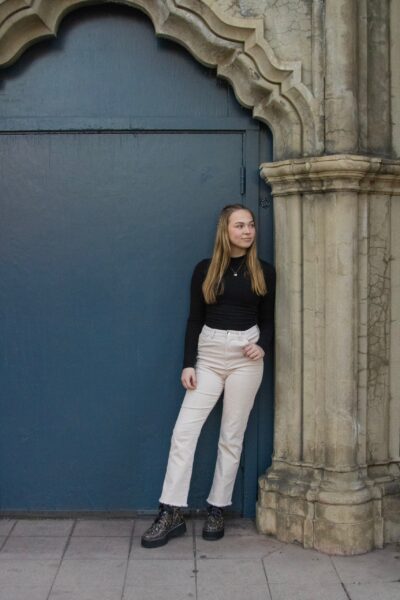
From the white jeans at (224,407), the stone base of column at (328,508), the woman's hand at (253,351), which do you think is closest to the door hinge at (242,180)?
the white jeans at (224,407)

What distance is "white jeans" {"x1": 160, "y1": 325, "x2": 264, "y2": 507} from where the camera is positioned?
4.93 meters

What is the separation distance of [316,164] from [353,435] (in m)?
1.49

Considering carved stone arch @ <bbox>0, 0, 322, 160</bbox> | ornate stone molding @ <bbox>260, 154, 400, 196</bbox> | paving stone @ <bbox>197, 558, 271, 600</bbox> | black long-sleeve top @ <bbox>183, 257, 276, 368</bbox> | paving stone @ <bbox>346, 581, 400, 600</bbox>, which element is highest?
carved stone arch @ <bbox>0, 0, 322, 160</bbox>

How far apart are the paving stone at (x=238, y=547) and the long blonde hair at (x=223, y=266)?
1.34 metres

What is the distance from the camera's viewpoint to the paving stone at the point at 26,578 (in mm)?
4277

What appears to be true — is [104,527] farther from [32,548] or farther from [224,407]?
[224,407]

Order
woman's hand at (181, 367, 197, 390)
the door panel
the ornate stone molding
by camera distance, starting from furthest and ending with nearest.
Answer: the door panel → woman's hand at (181, 367, 197, 390) → the ornate stone molding

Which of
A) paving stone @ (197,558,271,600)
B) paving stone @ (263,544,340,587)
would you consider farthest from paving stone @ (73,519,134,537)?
paving stone @ (263,544,340,587)

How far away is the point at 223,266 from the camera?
4898 mm

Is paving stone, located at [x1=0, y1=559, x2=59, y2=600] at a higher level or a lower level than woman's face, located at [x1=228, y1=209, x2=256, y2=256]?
lower

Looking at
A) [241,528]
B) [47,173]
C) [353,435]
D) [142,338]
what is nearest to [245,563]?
[241,528]

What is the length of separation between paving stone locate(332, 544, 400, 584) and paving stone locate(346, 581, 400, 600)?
5 cm

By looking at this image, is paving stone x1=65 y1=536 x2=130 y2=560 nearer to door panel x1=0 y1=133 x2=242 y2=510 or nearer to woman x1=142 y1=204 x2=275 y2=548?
woman x1=142 y1=204 x2=275 y2=548

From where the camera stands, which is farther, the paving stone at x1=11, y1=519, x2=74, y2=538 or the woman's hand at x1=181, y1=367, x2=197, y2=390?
the paving stone at x1=11, y1=519, x2=74, y2=538
